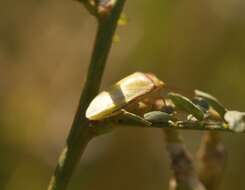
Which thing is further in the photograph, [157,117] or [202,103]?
[202,103]

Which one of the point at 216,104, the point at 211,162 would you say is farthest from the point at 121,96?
the point at 211,162

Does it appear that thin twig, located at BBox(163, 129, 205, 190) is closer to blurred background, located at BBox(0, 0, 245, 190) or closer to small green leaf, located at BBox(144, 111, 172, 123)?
small green leaf, located at BBox(144, 111, 172, 123)

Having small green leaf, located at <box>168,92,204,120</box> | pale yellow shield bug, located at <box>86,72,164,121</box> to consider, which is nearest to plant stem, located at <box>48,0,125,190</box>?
pale yellow shield bug, located at <box>86,72,164,121</box>

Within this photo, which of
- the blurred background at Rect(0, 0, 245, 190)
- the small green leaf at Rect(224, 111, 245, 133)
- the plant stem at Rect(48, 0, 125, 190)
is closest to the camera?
the small green leaf at Rect(224, 111, 245, 133)

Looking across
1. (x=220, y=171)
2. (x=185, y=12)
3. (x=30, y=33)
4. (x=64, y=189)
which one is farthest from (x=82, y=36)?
(x=64, y=189)

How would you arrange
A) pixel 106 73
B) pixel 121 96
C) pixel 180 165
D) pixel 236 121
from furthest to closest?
pixel 106 73, pixel 180 165, pixel 121 96, pixel 236 121

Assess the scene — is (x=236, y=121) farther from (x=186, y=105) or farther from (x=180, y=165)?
(x=180, y=165)

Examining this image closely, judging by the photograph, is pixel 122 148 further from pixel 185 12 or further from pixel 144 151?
pixel 185 12

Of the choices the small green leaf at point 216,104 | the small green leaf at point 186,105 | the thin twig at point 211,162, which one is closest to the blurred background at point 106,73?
the thin twig at point 211,162
